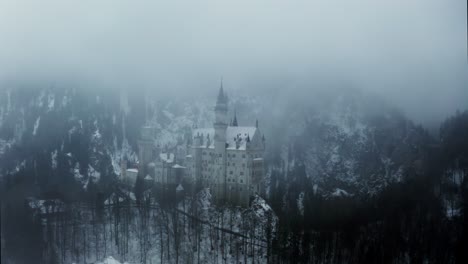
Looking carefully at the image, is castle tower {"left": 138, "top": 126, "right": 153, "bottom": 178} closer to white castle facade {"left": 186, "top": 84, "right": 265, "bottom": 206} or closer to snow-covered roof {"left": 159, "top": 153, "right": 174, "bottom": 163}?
snow-covered roof {"left": 159, "top": 153, "right": 174, "bottom": 163}

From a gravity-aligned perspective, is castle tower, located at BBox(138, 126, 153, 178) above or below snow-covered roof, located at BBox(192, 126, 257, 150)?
below

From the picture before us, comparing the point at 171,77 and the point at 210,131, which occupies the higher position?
the point at 171,77

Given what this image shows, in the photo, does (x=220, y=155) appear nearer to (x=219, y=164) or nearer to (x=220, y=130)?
(x=219, y=164)

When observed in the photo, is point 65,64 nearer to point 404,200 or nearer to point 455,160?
point 404,200

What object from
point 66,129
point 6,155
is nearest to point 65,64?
point 66,129

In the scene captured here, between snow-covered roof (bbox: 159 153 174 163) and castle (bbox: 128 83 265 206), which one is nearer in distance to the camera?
castle (bbox: 128 83 265 206)

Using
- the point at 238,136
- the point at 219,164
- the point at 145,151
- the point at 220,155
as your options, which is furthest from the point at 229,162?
the point at 145,151

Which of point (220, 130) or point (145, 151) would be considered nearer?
point (220, 130)

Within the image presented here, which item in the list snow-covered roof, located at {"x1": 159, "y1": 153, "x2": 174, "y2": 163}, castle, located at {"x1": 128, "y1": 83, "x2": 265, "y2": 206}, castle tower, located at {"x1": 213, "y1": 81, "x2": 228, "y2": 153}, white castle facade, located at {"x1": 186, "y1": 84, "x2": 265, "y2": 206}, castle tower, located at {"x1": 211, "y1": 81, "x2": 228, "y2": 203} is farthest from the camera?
snow-covered roof, located at {"x1": 159, "y1": 153, "x2": 174, "y2": 163}

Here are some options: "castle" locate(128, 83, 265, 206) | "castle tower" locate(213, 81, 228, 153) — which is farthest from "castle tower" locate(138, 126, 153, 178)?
"castle tower" locate(213, 81, 228, 153)
